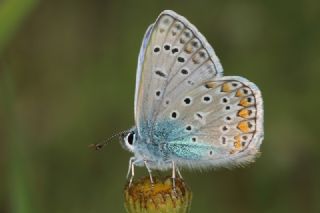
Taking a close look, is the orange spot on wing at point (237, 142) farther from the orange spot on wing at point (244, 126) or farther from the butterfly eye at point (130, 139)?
the butterfly eye at point (130, 139)

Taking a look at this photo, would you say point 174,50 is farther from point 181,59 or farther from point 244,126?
point 244,126

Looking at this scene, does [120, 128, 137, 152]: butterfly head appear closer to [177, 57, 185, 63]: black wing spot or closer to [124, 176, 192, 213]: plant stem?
[124, 176, 192, 213]: plant stem

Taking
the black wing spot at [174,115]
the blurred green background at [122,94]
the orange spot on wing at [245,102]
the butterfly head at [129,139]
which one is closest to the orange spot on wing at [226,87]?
the orange spot on wing at [245,102]

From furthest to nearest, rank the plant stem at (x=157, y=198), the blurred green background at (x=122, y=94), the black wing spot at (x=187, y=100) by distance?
the blurred green background at (x=122, y=94), the black wing spot at (x=187, y=100), the plant stem at (x=157, y=198)

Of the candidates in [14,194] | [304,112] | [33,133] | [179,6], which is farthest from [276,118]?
[14,194]

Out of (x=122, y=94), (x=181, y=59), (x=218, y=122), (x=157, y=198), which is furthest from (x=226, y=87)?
(x=122, y=94)
